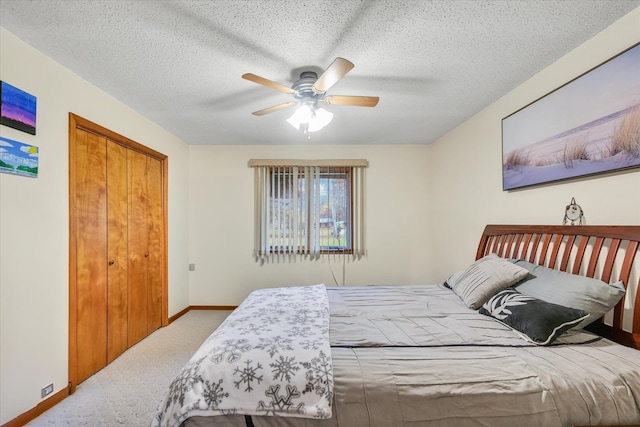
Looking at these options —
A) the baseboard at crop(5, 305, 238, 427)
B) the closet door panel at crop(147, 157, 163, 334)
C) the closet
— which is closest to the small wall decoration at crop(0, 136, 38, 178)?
the closet

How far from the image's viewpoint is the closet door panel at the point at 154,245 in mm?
3285

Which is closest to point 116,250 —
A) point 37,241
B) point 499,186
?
point 37,241

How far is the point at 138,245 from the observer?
307 centimetres

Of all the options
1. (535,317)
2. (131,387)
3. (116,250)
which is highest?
(116,250)

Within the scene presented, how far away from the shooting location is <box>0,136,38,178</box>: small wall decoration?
1.69 meters

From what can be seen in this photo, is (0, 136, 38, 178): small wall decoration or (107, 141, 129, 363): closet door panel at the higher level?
(0, 136, 38, 178): small wall decoration

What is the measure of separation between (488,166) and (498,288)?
4.71 feet

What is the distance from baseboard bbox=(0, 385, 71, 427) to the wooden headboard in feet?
11.7

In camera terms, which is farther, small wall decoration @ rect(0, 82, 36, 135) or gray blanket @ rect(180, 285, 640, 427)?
small wall decoration @ rect(0, 82, 36, 135)

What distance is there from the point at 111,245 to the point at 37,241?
0.76 meters

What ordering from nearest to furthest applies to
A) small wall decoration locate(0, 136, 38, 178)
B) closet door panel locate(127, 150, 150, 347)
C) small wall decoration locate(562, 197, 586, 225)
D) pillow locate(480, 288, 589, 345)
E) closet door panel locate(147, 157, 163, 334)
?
pillow locate(480, 288, 589, 345)
small wall decoration locate(0, 136, 38, 178)
small wall decoration locate(562, 197, 586, 225)
closet door panel locate(127, 150, 150, 347)
closet door panel locate(147, 157, 163, 334)

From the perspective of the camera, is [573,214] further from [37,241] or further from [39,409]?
[39,409]

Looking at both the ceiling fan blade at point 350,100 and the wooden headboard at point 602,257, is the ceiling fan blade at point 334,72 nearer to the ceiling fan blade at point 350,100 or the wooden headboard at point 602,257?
the ceiling fan blade at point 350,100

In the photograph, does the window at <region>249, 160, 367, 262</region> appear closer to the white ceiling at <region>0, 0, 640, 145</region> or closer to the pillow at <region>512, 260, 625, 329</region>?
the white ceiling at <region>0, 0, 640, 145</region>
